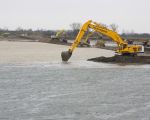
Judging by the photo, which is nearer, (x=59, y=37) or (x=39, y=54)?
(x=39, y=54)

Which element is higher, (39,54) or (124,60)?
(39,54)

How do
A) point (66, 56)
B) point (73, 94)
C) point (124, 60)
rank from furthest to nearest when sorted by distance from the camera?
point (124, 60) → point (66, 56) → point (73, 94)

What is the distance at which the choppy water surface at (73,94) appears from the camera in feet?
53.2

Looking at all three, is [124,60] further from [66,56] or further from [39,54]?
[39,54]

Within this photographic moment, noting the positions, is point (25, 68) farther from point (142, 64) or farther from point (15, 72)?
point (142, 64)

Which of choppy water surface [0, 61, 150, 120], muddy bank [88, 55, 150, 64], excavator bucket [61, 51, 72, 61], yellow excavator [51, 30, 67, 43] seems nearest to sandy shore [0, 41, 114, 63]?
excavator bucket [61, 51, 72, 61]

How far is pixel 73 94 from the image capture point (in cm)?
2072

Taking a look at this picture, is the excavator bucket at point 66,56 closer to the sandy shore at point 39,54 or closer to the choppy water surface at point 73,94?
the sandy shore at point 39,54

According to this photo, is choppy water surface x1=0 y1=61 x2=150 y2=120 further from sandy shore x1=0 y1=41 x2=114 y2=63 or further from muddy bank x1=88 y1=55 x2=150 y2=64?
sandy shore x1=0 y1=41 x2=114 y2=63

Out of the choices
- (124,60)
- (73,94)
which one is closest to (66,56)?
(124,60)

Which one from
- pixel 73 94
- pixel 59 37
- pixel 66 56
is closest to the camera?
pixel 73 94

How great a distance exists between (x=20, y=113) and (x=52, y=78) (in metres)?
10.6

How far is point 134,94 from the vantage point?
68.8ft

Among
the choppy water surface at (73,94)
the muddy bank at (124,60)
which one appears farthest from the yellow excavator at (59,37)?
the choppy water surface at (73,94)
